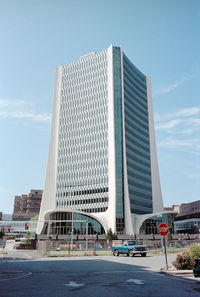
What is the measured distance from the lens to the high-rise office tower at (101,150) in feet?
298

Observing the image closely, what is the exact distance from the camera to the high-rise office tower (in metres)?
90.8

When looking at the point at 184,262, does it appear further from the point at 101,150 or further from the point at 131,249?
the point at 101,150

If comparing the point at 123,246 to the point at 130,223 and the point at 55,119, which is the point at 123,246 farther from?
the point at 55,119

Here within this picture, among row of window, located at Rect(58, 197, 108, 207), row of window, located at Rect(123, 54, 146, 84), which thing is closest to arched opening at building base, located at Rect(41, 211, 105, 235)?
row of window, located at Rect(58, 197, 108, 207)

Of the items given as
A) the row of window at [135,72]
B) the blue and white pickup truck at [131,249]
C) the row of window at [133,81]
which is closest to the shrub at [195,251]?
the blue and white pickup truck at [131,249]

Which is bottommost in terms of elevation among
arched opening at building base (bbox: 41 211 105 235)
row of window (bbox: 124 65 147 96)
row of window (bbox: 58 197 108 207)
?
arched opening at building base (bbox: 41 211 105 235)

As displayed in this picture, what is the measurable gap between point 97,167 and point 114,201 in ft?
41.9

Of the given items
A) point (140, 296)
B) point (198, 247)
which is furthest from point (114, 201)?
point (140, 296)

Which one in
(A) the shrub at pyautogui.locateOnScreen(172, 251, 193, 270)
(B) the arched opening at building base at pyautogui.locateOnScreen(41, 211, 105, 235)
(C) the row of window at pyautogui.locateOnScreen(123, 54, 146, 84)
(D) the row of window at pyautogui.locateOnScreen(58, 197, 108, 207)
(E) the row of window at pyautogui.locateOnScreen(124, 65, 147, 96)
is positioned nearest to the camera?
(A) the shrub at pyautogui.locateOnScreen(172, 251, 193, 270)

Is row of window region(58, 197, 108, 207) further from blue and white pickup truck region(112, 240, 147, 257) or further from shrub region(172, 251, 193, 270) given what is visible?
shrub region(172, 251, 193, 270)

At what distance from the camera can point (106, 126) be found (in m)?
97.9

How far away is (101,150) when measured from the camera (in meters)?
96.4

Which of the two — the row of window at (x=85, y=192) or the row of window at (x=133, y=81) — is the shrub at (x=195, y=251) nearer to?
the row of window at (x=85, y=192)

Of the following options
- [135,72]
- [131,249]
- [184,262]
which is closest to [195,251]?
[184,262]
